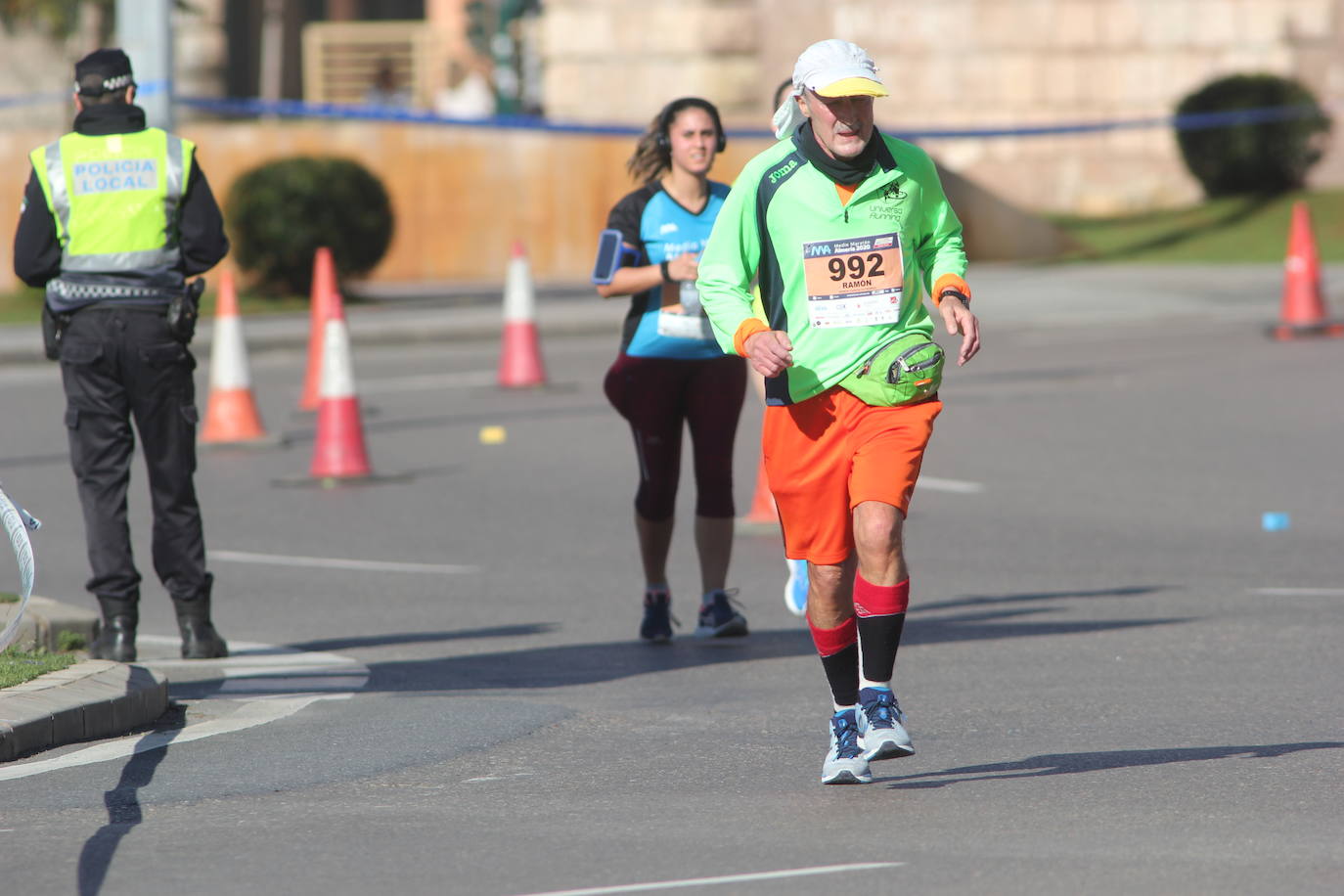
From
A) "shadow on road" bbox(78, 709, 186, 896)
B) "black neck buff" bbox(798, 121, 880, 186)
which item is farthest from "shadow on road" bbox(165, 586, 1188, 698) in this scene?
"black neck buff" bbox(798, 121, 880, 186)

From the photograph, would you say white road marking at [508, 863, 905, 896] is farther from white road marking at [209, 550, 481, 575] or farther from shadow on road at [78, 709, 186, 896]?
white road marking at [209, 550, 481, 575]

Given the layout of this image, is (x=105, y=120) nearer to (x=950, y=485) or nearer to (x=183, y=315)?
(x=183, y=315)

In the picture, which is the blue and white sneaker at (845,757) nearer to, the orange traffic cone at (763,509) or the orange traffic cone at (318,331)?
the orange traffic cone at (763,509)

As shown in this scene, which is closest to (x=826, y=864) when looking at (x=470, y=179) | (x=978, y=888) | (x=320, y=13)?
(x=978, y=888)

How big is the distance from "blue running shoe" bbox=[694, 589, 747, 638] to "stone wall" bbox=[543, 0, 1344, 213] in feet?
77.8

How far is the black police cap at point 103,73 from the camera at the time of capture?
777cm

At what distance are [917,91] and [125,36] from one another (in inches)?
663

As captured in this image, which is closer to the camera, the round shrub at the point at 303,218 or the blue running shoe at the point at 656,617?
the blue running shoe at the point at 656,617

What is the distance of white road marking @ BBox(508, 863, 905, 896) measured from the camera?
4716 millimetres

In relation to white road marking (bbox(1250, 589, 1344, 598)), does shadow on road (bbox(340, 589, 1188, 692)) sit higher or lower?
lower

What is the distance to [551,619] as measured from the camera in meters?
8.87

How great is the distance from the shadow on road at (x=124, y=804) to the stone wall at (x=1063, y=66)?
83.4 ft

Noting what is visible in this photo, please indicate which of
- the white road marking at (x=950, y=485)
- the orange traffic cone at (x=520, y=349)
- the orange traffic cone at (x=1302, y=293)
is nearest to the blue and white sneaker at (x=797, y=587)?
the white road marking at (x=950, y=485)

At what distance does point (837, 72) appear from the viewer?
225 inches
